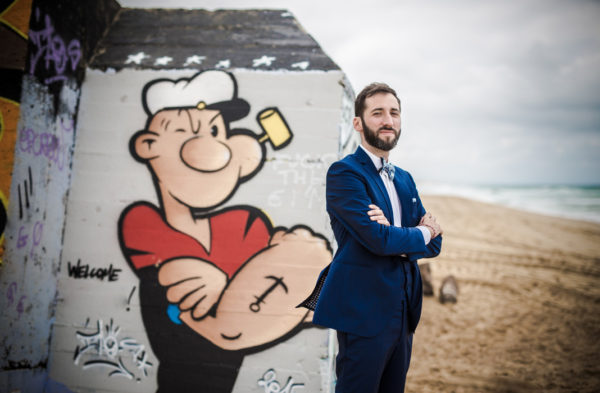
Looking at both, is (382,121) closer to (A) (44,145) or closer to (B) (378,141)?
(B) (378,141)

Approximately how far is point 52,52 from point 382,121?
285 centimetres

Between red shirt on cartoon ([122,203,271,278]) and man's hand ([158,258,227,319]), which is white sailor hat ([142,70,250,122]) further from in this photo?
man's hand ([158,258,227,319])

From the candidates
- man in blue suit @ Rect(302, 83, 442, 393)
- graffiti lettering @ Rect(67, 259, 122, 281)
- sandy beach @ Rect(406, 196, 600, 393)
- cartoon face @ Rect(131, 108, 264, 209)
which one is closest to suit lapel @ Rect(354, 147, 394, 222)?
man in blue suit @ Rect(302, 83, 442, 393)

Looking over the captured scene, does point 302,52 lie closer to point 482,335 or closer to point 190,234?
point 190,234

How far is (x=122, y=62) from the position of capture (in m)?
3.05

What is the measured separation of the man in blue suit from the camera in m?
1.60

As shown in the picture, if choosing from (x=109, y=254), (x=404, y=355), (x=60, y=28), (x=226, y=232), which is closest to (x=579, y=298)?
(x=404, y=355)

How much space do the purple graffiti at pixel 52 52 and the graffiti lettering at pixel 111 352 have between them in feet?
7.39

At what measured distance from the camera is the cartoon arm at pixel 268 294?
2770 mm

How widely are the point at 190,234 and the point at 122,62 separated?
5.89 feet

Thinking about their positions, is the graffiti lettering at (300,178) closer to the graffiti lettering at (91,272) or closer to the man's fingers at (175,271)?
the man's fingers at (175,271)

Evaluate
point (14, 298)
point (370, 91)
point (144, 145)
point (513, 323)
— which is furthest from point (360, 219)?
point (513, 323)

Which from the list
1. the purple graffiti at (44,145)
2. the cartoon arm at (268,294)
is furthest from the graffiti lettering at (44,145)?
the cartoon arm at (268,294)

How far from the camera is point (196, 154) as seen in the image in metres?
2.95
